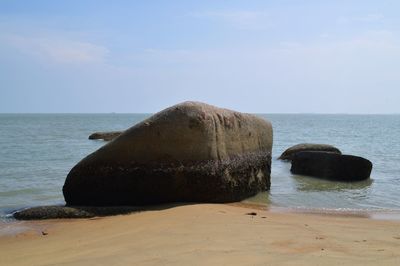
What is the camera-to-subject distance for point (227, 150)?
9.96m

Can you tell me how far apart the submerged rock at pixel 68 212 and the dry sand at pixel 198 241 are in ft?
0.95

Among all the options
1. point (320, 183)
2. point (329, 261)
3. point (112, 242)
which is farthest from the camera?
point (320, 183)

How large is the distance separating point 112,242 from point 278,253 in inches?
79.6

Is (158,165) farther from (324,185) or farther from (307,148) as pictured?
(307,148)

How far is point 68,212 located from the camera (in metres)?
8.40

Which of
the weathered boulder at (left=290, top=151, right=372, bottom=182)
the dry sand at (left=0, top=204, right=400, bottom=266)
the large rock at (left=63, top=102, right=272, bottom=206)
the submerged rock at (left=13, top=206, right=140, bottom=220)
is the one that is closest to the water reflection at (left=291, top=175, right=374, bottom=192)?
the weathered boulder at (left=290, top=151, right=372, bottom=182)

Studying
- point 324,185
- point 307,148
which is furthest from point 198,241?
point 307,148

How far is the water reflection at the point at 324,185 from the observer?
1318cm

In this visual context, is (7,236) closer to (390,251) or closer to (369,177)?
(390,251)

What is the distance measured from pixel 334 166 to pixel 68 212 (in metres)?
9.10

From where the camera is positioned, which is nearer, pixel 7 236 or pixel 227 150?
pixel 7 236

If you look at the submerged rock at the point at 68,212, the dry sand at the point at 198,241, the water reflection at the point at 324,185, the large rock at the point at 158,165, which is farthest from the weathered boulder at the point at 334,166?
the submerged rock at the point at 68,212

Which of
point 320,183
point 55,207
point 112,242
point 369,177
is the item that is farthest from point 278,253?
point 369,177

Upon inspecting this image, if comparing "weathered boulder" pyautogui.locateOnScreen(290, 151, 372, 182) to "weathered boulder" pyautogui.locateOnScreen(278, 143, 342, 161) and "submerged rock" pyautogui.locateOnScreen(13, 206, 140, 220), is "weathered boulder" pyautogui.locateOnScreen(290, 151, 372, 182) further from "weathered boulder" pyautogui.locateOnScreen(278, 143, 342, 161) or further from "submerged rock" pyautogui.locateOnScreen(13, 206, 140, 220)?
"submerged rock" pyautogui.locateOnScreen(13, 206, 140, 220)
